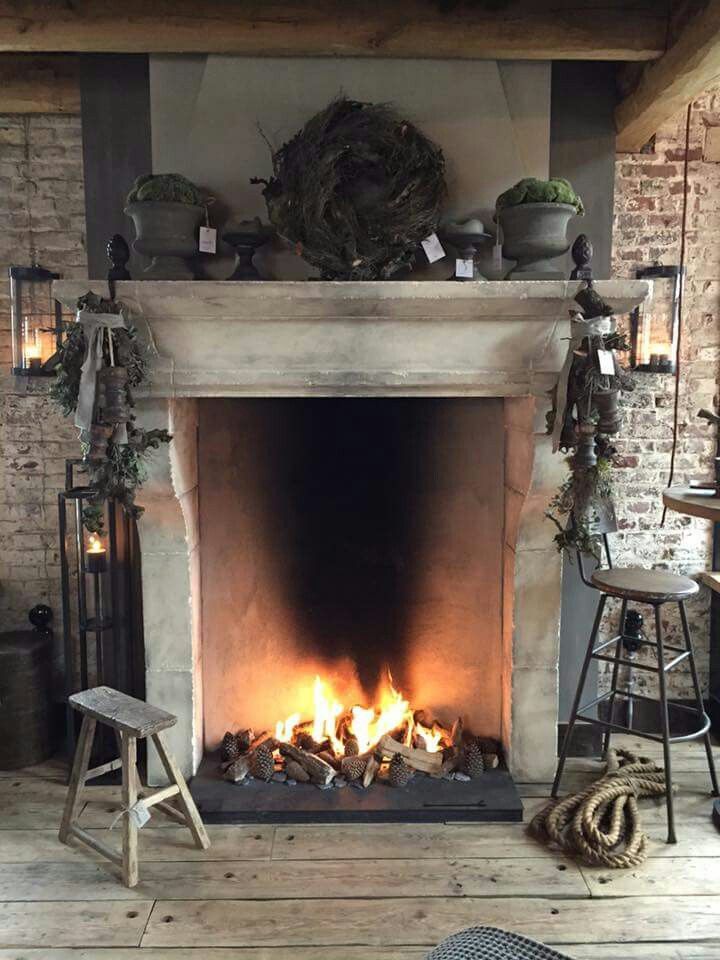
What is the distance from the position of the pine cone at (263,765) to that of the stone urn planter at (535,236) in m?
2.03

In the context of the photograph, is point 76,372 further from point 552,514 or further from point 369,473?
point 552,514

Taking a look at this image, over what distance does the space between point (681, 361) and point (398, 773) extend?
212 cm

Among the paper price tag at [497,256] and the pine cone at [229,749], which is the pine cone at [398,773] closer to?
the pine cone at [229,749]

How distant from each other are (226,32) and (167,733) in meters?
2.57

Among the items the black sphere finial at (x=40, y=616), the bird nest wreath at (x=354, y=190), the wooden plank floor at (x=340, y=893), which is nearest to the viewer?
the wooden plank floor at (x=340, y=893)

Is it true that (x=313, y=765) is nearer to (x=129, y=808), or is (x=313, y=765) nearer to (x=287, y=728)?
(x=287, y=728)

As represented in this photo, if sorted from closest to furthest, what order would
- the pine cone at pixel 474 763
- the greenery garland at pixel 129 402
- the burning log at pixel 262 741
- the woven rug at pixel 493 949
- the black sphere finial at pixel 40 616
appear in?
the woven rug at pixel 493 949
the greenery garland at pixel 129 402
the pine cone at pixel 474 763
the burning log at pixel 262 741
the black sphere finial at pixel 40 616

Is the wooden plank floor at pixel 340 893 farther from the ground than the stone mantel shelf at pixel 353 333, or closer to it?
closer to it

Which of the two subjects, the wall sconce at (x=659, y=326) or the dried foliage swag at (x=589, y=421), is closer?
the dried foliage swag at (x=589, y=421)

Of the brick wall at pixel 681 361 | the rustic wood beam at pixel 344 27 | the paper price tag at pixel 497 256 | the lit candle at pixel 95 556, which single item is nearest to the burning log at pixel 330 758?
the lit candle at pixel 95 556

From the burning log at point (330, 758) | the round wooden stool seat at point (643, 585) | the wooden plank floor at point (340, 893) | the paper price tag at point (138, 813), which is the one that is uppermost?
the round wooden stool seat at point (643, 585)

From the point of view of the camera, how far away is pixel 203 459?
311 cm

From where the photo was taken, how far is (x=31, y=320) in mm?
3092

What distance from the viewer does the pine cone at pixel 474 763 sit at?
2979 millimetres
